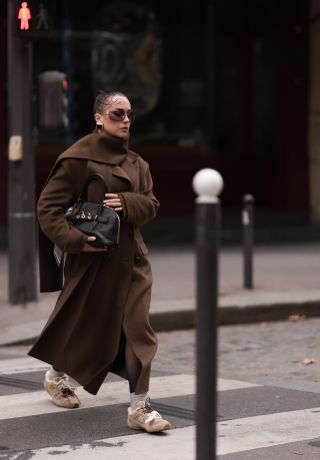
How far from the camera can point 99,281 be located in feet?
22.2

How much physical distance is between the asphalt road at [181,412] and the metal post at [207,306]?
1327 mm

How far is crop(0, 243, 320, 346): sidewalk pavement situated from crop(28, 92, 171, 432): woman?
10.1 ft

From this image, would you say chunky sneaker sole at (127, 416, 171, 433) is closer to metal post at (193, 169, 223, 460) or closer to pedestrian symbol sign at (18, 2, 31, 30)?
metal post at (193, 169, 223, 460)

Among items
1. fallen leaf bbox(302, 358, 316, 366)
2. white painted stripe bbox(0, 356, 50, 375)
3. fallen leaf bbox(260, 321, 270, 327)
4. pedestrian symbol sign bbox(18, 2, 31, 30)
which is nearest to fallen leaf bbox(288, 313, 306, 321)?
fallen leaf bbox(260, 321, 270, 327)

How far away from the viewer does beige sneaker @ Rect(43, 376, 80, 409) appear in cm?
724

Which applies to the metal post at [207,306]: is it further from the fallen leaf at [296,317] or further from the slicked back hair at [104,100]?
the fallen leaf at [296,317]

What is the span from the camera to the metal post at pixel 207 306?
474 cm

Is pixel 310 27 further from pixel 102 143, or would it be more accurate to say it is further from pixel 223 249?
pixel 102 143

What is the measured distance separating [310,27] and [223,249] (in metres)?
4.29

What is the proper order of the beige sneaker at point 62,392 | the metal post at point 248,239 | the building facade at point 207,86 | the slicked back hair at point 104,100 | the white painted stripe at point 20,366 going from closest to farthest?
the slicked back hair at point 104,100
the beige sneaker at point 62,392
the white painted stripe at point 20,366
the metal post at point 248,239
the building facade at point 207,86

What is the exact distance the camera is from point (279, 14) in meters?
19.5

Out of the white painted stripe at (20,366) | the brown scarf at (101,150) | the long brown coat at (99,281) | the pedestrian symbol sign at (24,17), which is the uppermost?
the pedestrian symbol sign at (24,17)

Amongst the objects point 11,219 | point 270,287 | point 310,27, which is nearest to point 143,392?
point 11,219

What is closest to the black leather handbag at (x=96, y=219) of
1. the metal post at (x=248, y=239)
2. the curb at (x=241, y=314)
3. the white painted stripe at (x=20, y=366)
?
the white painted stripe at (x=20, y=366)
